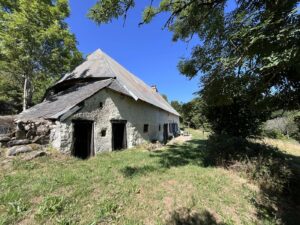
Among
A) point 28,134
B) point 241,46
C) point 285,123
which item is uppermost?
point 241,46

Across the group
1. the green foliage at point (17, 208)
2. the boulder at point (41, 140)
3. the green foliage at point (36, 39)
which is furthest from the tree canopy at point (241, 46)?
the green foliage at point (36, 39)

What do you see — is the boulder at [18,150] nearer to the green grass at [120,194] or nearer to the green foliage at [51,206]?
the green grass at [120,194]

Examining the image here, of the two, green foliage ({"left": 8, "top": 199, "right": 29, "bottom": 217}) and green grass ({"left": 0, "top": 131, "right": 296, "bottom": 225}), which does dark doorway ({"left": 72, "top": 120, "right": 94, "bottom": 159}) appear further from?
green foliage ({"left": 8, "top": 199, "right": 29, "bottom": 217})

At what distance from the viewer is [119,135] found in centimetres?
1141

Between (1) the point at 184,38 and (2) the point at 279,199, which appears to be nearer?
(2) the point at 279,199

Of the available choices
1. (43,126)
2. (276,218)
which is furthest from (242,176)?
(43,126)

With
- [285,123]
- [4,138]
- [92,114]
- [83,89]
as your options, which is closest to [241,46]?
[92,114]

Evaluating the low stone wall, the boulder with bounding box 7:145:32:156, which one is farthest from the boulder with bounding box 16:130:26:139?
the boulder with bounding box 7:145:32:156

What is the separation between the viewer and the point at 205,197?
16.6 feet

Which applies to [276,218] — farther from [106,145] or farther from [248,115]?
[106,145]

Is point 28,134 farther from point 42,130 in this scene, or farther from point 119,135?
point 119,135

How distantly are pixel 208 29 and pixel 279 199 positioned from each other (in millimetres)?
6252

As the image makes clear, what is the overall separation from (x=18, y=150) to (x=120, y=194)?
204 inches

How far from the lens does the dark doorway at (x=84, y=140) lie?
30.0 feet
